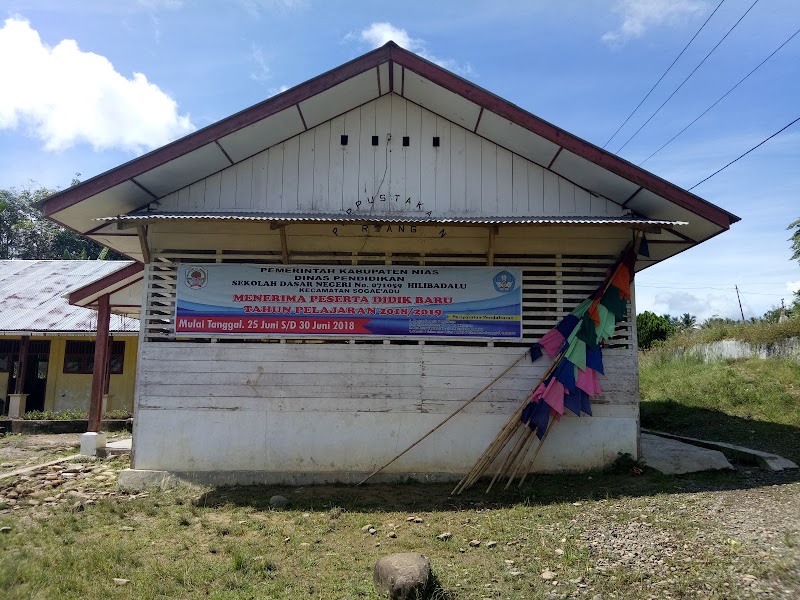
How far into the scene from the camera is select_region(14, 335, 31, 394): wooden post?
1669 cm

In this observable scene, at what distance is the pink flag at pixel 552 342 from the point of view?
326 inches

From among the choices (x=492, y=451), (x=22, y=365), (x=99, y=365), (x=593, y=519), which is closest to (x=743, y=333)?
(x=492, y=451)

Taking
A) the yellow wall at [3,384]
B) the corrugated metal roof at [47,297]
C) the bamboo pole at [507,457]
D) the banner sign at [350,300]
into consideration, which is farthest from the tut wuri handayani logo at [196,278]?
the yellow wall at [3,384]

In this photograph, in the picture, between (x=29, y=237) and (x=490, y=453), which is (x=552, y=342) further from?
(x=29, y=237)

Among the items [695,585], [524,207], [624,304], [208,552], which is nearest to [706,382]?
[624,304]

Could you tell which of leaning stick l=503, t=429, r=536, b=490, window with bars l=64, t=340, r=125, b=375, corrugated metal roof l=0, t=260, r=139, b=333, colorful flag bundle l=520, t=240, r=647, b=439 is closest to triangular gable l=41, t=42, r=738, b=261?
colorful flag bundle l=520, t=240, r=647, b=439

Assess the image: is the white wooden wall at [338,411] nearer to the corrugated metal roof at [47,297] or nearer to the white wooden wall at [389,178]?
the white wooden wall at [389,178]

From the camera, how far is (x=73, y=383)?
17375 mm

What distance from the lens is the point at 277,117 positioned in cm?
822

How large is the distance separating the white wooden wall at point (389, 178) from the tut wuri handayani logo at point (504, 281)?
0.86m

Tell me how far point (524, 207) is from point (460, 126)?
1.47 meters

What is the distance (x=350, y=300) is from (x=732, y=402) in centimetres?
878

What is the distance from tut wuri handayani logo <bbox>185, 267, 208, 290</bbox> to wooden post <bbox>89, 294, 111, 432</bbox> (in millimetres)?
2998

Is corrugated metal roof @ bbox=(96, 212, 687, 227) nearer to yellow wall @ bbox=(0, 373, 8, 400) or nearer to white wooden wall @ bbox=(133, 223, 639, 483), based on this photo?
white wooden wall @ bbox=(133, 223, 639, 483)
